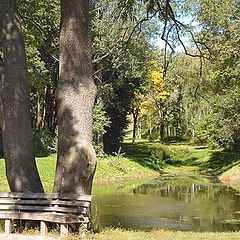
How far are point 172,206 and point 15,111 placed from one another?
12127mm

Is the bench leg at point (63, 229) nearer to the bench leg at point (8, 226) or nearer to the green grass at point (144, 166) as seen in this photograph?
the green grass at point (144, 166)

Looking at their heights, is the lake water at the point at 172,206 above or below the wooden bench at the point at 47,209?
below

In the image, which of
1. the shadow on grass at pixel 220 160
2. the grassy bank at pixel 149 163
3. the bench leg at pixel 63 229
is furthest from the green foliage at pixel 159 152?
the bench leg at pixel 63 229

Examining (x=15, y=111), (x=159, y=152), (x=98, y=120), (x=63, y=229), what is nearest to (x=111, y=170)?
(x=98, y=120)

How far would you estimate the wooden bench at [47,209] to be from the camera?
29.8 ft

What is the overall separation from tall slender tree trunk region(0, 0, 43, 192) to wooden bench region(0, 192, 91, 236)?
40 centimetres

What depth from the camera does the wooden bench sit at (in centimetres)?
909

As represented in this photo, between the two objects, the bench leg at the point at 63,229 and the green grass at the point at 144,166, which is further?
the green grass at the point at 144,166

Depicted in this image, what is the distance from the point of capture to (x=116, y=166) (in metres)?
34.8

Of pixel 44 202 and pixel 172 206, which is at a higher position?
pixel 44 202

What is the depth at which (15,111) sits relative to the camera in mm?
10031

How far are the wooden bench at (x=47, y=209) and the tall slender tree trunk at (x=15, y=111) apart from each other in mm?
404

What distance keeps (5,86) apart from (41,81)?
23.7m

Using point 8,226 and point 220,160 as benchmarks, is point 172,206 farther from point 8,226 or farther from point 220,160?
point 220,160
